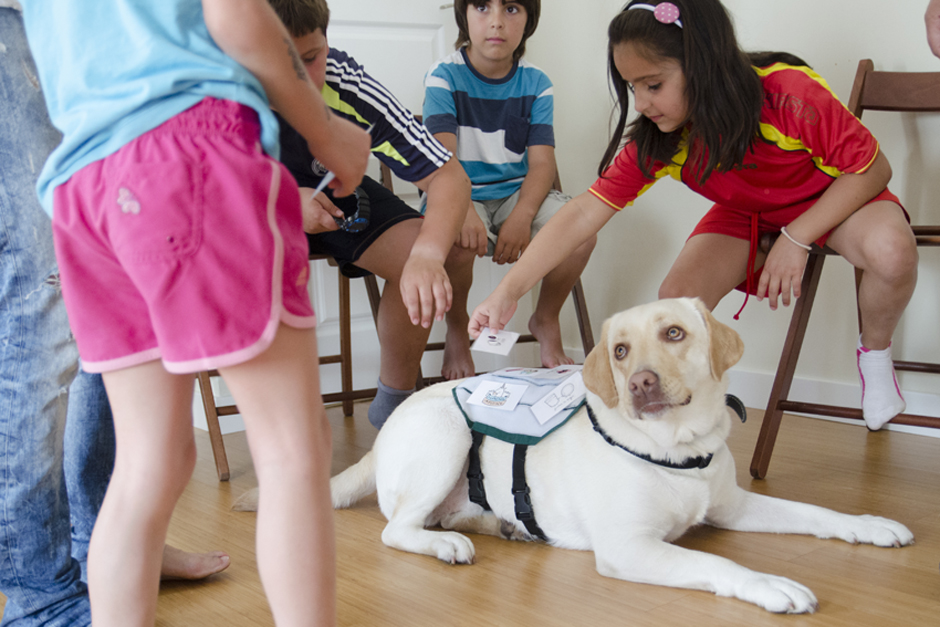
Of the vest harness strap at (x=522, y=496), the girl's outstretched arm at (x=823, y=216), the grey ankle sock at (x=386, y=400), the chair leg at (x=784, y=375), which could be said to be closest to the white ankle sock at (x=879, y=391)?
the chair leg at (x=784, y=375)

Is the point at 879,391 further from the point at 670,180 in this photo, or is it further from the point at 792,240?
the point at 670,180

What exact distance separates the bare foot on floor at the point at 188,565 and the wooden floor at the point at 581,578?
0.8 inches

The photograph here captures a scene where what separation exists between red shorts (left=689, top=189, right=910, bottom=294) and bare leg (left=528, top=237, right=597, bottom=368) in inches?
23.3

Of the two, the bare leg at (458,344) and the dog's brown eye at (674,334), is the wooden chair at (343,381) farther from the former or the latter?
the dog's brown eye at (674,334)

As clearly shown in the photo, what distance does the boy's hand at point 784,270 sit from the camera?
1604 millimetres

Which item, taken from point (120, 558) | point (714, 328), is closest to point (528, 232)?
point (714, 328)

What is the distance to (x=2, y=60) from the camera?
954 millimetres

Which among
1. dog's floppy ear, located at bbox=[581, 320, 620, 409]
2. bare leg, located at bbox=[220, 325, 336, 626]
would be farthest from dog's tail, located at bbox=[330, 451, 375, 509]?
bare leg, located at bbox=[220, 325, 336, 626]

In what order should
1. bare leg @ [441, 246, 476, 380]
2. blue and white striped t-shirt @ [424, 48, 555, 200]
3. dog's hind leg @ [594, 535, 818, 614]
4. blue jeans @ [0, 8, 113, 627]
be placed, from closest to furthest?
blue jeans @ [0, 8, 113, 627] → dog's hind leg @ [594, 535, 818, 614] → bare leg @ [441, 246, 476, 380] → blue and white striped t-shirt @ [424, 48, 555, 200]

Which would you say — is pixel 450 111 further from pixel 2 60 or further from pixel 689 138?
pixel 2 60

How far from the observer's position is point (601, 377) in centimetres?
133

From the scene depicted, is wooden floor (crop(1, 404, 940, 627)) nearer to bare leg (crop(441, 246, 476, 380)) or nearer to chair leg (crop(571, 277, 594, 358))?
bare leg (crop(441, 246, 476, 380))

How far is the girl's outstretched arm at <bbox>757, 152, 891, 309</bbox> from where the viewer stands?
5.24ft

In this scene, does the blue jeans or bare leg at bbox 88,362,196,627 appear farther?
the blue jeans
